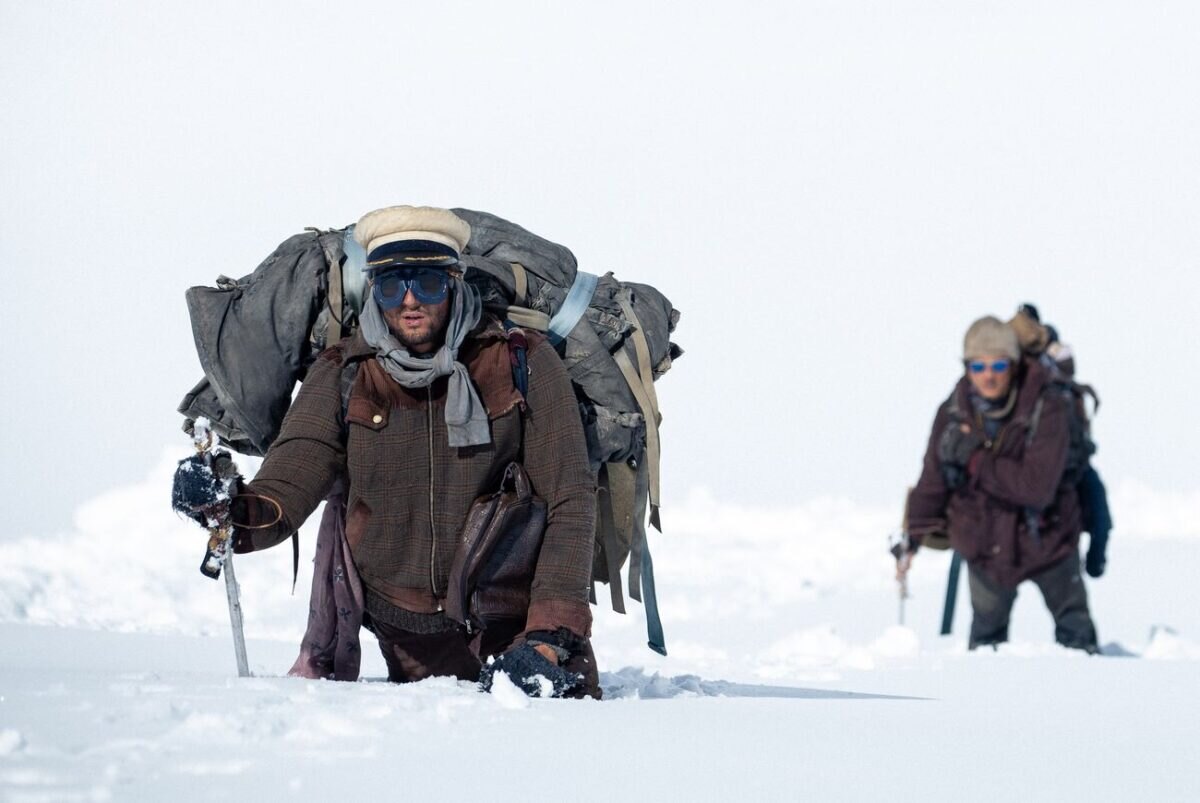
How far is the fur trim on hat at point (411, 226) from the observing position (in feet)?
19.3

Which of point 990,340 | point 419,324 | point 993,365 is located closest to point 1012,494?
point 993,365

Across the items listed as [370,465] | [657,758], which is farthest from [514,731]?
[370,465]

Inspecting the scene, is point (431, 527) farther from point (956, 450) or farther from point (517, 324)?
point (956, 450)

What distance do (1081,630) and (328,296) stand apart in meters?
6.70

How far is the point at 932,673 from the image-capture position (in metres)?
8.70

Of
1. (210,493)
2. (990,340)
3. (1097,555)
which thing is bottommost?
(1097,555)

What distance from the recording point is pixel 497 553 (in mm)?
5977

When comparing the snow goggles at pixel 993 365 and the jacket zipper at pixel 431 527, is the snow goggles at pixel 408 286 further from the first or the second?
the snow goggles at pixel 993 365

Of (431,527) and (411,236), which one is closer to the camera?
(411,236)

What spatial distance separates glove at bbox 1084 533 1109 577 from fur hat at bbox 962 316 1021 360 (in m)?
1.35

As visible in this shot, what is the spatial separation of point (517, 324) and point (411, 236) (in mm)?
646

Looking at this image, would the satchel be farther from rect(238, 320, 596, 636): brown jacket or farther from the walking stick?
the walking stick

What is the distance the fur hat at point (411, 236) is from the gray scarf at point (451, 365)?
115 mm

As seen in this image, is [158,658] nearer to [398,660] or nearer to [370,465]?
[398,660]
